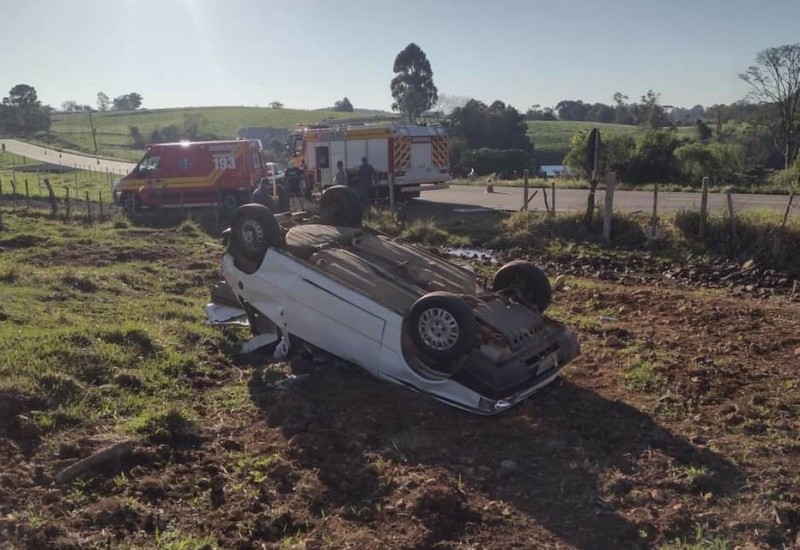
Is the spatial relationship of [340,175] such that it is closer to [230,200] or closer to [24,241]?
[230,200]

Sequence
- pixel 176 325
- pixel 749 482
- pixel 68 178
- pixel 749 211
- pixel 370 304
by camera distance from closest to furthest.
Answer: pixel 749 482 < pixel 370 304 < pixel 176 325 < pixel 749 211 < pixel 68 178

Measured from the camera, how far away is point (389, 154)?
22703mm

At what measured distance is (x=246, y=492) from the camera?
4.45 m

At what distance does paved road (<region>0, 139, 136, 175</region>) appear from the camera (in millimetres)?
53441

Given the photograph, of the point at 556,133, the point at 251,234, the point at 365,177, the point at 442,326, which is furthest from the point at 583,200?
the point at 556,133

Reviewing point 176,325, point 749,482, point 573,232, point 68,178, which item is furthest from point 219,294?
point 68,178

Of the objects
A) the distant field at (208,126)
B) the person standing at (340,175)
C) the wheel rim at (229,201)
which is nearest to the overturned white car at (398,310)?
the person standing at (340,175)

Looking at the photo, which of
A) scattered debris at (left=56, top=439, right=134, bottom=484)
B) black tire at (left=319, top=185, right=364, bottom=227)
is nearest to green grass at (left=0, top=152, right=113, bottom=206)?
black tire at (left=319, top=185, right=364, bottom=227)

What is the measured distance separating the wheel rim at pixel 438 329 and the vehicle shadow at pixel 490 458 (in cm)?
50

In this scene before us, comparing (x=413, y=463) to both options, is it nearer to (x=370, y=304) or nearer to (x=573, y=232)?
(x=370, y=304)

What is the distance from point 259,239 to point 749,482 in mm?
4451

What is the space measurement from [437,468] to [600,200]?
16.1 metres

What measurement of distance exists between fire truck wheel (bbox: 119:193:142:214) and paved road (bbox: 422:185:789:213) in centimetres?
917

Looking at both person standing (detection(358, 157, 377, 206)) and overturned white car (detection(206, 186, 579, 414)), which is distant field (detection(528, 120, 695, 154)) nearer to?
person standing (detection(358, 157, 377, 206))
